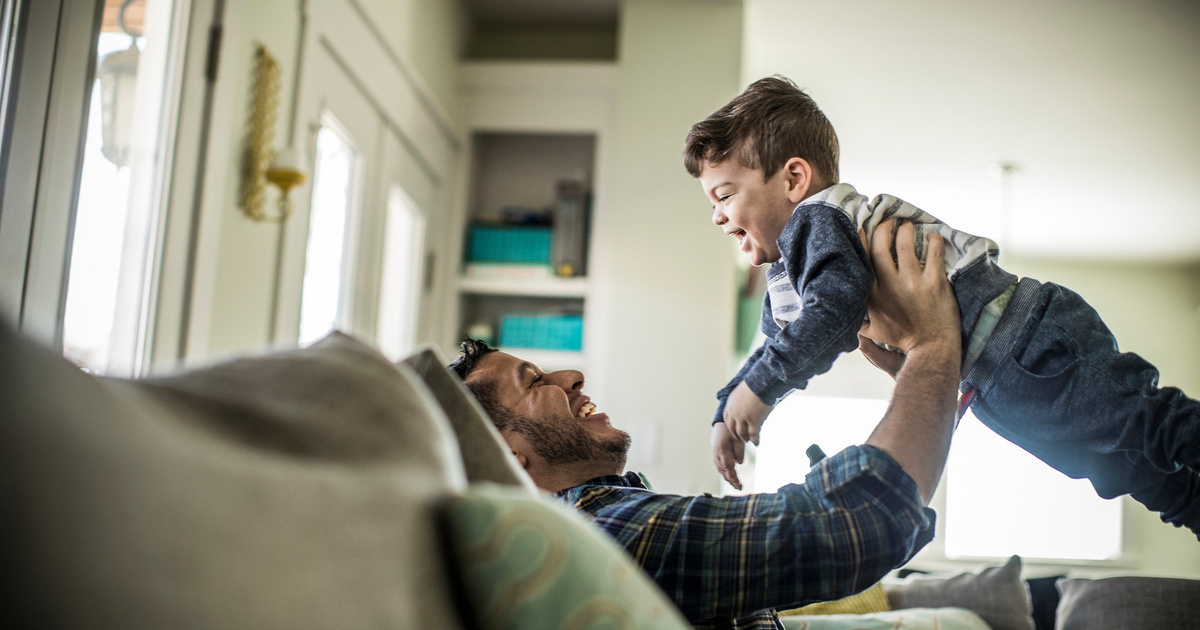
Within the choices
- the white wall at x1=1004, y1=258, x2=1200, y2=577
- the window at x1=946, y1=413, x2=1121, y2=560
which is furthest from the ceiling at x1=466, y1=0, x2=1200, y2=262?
the window at x1=946, y1=413, x2=1121, y2=560

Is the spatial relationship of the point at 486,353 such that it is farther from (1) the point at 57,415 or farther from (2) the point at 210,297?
(1) the point at 57,415

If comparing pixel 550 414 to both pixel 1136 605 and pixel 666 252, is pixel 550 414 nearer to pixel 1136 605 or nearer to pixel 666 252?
pixel 1136 605

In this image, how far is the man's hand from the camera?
1135mm

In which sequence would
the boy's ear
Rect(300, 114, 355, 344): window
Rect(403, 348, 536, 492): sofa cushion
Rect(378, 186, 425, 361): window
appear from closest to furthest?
Rect(403, 348, 536, 492): sofa cushion → the boy's ear → Rect(300, 114, 355, 344): window → Rect(378, 186, 425, 361): window

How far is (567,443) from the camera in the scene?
4.15 feet

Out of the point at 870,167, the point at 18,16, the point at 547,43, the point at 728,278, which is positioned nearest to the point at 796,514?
the point at 18,16

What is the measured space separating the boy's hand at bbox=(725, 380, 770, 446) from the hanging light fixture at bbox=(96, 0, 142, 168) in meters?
1.27

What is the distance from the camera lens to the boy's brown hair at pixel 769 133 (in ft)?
4.31

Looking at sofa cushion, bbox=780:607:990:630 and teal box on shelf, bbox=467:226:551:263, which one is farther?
teal box on shelf, bbox=467:226:551:263

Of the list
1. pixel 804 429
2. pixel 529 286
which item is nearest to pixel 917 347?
pixel 529 286

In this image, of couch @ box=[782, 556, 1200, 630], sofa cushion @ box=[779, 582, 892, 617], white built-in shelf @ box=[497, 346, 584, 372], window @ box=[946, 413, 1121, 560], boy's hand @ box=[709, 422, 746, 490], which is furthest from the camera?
window @ box=[946, 413, 1121, 560]

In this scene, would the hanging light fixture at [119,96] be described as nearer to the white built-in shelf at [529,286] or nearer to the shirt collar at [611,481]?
the shirt collar at [611,481]

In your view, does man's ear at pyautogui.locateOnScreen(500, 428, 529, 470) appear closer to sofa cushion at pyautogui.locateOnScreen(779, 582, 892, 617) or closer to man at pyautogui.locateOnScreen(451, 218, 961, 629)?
man at pyautogui.locateOnScreen(451, 218, 961, 629)

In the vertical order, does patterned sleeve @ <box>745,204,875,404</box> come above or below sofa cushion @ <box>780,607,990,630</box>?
above
